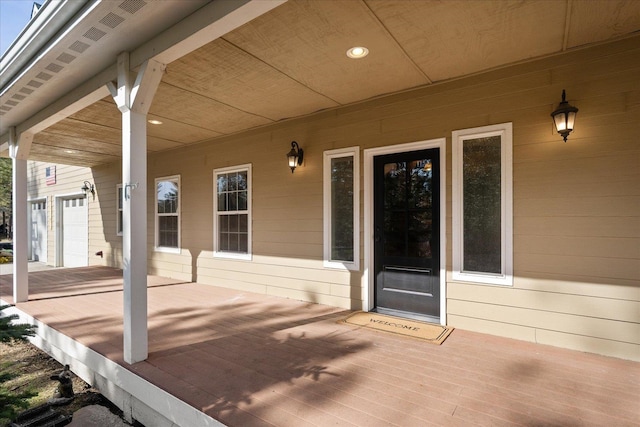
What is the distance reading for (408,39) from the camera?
2.69 meters

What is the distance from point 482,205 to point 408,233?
856 millimetres

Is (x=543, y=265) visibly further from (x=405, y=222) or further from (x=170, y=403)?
(x=170, y=403)

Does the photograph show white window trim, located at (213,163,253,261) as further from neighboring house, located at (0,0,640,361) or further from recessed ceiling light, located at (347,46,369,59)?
recessed ceiling light, located at (347,46,369,59)

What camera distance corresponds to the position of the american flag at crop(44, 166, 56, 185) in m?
10.2

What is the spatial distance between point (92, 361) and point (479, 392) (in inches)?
127

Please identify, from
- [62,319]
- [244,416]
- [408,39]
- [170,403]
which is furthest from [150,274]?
[408,39]

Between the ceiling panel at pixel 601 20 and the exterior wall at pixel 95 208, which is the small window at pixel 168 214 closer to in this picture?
the exterior wall at pixel 95 208

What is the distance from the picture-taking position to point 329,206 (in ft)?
14.5

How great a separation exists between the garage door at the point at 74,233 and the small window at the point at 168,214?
366 centimetres

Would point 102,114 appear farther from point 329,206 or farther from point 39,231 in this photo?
point 39,231

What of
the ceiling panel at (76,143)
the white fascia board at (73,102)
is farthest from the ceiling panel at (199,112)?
the ceiling panel at (76,143)

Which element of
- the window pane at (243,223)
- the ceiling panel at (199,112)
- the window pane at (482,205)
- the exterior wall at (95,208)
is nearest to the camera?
the window pane at (482,205)

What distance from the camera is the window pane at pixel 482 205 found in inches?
129

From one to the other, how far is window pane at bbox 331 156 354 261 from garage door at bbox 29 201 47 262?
436 inches
